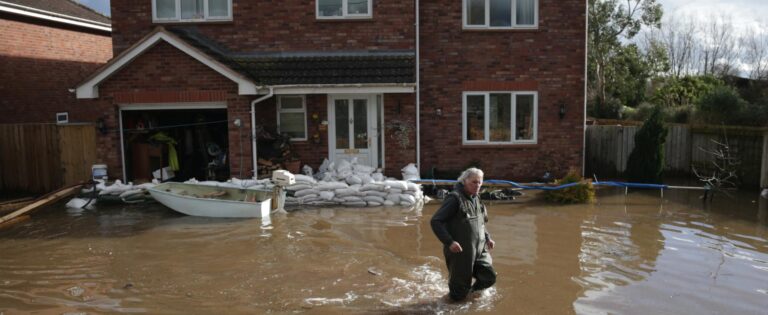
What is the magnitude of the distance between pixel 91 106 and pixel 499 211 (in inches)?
559

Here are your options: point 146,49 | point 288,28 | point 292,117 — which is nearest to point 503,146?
point 292,117

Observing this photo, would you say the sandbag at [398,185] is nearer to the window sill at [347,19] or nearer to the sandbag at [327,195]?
the sandbag at [327,195]

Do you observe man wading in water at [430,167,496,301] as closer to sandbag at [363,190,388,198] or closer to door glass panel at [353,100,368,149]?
sandbag at [363,190,388,198]

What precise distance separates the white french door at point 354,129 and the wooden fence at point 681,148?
6.37m

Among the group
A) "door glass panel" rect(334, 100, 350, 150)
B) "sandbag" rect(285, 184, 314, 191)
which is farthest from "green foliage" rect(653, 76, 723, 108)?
"sandbag" rect(285, 184, 314, 191)

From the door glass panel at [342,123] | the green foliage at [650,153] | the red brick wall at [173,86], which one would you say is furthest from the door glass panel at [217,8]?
the green foliage at [650,153]

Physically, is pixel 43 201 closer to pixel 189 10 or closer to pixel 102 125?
pixel 102 125

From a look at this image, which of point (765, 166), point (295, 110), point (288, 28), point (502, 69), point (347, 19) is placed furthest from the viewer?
point (502, 69)

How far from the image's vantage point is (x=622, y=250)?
936 cm

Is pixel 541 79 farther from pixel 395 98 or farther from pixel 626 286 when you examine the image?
pixel 626 286

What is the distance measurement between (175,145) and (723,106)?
15.1 meters

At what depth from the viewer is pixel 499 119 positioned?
16.0 m

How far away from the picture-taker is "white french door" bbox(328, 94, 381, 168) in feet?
50.3

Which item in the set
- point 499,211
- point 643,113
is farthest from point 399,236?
point 643,113
